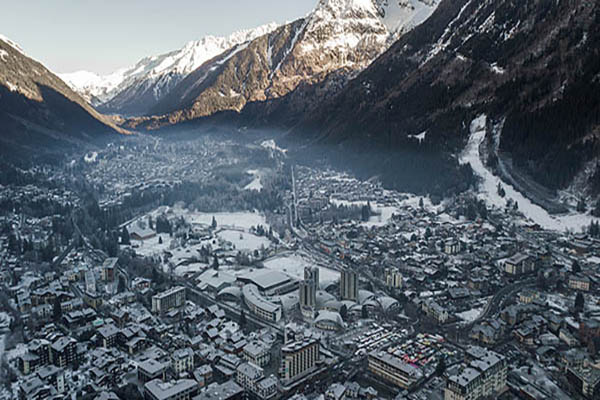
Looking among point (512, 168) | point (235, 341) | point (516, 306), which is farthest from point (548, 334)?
point (512, 168)

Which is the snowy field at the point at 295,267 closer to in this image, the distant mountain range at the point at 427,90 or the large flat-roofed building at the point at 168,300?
the large flat-roofed building at the point at 168,300

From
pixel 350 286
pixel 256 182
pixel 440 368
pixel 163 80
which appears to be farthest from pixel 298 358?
pixel 163 80

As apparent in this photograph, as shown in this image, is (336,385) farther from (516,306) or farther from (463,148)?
(463,148)

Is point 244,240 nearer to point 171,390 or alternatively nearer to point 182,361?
point 182,361

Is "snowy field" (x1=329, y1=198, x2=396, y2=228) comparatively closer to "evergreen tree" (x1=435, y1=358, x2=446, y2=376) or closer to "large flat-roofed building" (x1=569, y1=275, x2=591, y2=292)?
"large flat-roofed building" (x1=569, y1=275, x2=591, y2=292)

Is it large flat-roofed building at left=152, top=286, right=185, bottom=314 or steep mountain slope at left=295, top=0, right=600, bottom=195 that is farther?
steep mountain slope at left=295, top=0, right=600, bottom=195

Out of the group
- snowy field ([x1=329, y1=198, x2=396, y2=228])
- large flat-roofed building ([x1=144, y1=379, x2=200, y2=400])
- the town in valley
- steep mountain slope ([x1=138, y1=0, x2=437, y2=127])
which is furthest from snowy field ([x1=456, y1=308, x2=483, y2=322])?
steep mountain slope ([x1=138, y1=0, x2=437, y2=127])

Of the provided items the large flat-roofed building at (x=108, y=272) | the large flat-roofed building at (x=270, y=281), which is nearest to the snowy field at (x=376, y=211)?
the large flat-roofed building at (x=270, y=281)
